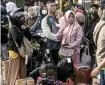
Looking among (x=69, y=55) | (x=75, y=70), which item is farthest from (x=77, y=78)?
(x=69, y=55)

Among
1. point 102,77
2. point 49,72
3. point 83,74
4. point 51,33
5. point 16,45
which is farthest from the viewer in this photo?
point 51,33

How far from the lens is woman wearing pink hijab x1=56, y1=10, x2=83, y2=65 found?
7984mm

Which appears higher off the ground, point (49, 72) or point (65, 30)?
point (65, 30)

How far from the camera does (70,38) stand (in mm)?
8008

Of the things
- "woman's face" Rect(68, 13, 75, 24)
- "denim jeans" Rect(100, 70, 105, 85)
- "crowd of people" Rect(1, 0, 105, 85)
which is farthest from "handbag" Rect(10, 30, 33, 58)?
"denim jeans" Rect(100, 70, 105, 85)

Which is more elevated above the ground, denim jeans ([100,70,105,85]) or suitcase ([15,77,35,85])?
denim jeans ([100,70,105,85])

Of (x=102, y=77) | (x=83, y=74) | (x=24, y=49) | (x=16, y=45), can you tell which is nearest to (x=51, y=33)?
(x=24, y=49)

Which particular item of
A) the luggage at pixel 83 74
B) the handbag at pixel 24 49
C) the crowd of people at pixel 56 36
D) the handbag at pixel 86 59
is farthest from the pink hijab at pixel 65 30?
the luggage at pixel 83 74

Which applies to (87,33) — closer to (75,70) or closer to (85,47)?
(85,47)

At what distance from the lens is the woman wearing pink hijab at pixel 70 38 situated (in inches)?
314

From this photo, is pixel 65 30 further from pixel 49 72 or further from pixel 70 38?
pixel 49 72

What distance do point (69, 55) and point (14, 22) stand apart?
1.45 m

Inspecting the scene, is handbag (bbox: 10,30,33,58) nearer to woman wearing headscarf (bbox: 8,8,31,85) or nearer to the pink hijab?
woman wearing headscarf (bbox: 8,8,31,85)

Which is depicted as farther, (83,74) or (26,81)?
(26,81)
